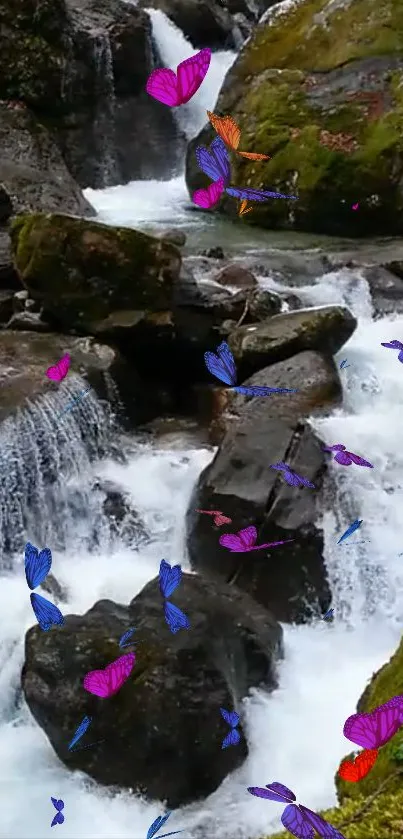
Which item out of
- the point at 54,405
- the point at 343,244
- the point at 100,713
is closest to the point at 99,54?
the point at 343,244

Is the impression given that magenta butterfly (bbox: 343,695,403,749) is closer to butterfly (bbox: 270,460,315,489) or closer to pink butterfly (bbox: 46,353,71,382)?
butterfly (bbox: 270,460,315,489)

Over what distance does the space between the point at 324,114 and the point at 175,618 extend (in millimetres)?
10767

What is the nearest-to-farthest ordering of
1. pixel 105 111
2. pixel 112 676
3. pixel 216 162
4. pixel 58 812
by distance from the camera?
pixel 216 162, pixel 112 676, pixel 58 812, pixel 105 111

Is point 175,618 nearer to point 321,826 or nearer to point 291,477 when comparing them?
point 291,477

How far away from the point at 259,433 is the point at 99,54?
11702mm

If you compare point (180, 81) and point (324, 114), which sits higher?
point (180, 81)

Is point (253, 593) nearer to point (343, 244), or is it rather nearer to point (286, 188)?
point (343, 244)

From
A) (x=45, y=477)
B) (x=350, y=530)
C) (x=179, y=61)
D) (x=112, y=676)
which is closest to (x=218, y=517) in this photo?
(x=350, y=530)

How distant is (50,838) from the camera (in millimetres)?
4531

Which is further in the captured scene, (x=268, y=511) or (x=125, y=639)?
(x=268, y=511)

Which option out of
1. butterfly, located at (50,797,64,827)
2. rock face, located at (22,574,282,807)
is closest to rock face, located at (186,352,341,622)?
rock face, located at (22,574,282,807)

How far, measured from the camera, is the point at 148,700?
4609mm

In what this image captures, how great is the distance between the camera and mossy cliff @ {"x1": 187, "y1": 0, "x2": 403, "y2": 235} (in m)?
12.5

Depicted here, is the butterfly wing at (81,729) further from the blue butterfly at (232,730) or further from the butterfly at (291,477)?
the butterfly at (291,477)
